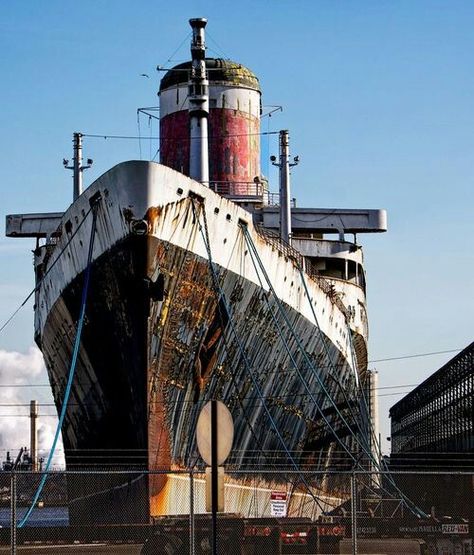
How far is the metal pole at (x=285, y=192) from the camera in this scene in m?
31.7

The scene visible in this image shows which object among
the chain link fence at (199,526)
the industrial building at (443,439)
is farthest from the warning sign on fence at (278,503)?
the industrial building at (443,439)

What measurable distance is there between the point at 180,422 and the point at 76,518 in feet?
9.69

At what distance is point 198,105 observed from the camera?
84.0 feet

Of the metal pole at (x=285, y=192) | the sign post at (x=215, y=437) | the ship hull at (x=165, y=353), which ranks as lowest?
the sign post at (x=215, y=437)

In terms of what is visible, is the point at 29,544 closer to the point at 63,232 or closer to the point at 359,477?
the point at 63,232

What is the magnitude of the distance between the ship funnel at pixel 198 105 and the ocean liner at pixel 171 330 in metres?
0.02

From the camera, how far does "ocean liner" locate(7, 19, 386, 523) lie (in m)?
22.9

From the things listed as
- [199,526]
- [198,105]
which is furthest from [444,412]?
[199,526]

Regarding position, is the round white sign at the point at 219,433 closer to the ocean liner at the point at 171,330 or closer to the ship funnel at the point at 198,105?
the ocean liner at the point at 171,330

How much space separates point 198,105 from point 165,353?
509cm

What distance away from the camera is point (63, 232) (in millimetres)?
25766

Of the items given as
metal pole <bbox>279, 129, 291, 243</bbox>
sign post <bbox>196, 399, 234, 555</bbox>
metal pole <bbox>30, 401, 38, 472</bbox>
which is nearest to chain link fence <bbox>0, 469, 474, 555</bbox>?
sign post <bbox>196, 399, 234, 555</bbox>

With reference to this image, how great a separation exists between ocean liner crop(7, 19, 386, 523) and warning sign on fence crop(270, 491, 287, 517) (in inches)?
25.2

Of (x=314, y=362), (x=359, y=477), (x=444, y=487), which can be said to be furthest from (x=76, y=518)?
(x=359, y=477)
